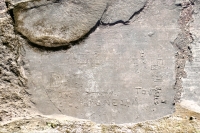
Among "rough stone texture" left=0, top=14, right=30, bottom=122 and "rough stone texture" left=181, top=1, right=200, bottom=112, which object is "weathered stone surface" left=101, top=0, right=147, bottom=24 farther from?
"rough stone texture" left=0, top=14, right=30, bottom=122

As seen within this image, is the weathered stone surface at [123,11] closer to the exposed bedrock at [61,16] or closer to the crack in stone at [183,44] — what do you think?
the exposed bedrock at [61,16]

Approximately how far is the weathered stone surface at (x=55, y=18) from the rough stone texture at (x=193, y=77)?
0.57m

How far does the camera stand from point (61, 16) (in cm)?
237

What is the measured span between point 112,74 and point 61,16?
1.53 ft

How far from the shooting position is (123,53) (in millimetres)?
2418

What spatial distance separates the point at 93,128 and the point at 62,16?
697mm

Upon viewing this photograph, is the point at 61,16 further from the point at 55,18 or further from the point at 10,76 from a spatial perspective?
the point at 10,76

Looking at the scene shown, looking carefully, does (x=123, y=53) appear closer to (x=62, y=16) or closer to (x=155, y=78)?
(x=155, y=78)

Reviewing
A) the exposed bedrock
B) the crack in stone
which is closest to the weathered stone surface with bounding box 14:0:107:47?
the exposed bedrock

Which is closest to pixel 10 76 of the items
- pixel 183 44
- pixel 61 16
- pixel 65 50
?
pixel 65 50

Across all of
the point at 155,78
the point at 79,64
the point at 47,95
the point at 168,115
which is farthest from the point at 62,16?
the point at 168,115

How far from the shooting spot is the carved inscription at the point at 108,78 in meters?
2.41

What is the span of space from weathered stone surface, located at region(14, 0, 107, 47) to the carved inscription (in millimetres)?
91

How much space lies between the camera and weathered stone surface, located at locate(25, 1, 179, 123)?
2406 mm
